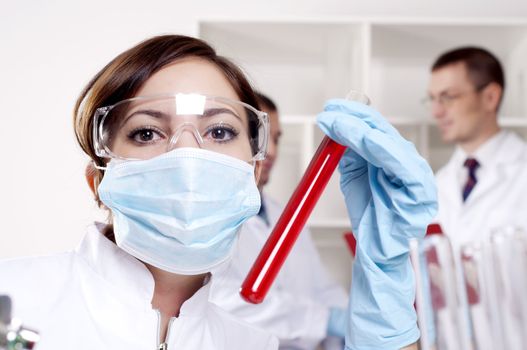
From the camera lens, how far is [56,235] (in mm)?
3391

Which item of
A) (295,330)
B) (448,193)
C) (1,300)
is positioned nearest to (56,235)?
A: (295,330)

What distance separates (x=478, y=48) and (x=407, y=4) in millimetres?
668

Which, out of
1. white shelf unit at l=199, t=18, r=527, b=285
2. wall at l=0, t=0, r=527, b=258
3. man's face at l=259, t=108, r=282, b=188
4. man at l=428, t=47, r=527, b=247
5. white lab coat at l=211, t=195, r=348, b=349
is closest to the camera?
white lab coat at l=211, t=195, r=348, b=349

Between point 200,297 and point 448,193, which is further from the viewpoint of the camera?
point 448,193

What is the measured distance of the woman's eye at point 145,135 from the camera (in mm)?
1164

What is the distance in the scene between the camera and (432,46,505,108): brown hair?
2.82 metres

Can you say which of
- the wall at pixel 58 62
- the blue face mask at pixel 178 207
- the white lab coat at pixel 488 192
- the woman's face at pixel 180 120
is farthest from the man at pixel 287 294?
the wall at pixel 58 62

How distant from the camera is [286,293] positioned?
2.41 meters

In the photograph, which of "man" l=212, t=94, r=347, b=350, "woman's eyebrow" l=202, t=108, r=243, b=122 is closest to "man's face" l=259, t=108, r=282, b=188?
"man" l=212, t=94, r=347, b=350

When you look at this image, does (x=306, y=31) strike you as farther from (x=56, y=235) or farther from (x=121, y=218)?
(x=121, y=218)

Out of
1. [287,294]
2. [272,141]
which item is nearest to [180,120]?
[287,294]

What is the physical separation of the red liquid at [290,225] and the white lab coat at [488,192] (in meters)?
1.54

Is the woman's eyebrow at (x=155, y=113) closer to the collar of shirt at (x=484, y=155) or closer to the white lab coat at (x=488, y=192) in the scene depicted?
the white lab coat at (x=488, y=192)

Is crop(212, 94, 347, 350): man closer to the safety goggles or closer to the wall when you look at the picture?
the safety goggles
